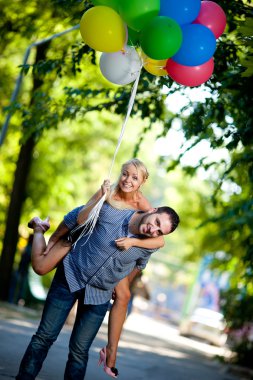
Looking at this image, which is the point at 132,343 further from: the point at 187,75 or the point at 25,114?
the point at 187,75

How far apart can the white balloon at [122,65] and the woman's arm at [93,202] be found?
42.4 inches

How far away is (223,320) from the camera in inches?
551

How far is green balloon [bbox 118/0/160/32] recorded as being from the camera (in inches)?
180

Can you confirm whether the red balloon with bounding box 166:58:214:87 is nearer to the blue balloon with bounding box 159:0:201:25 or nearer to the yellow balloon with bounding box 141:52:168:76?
the yellow balloon with bounding box 141:52:168:76

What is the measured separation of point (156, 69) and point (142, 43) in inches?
23.6

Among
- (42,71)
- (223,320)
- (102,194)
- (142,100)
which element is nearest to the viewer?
(102,194)

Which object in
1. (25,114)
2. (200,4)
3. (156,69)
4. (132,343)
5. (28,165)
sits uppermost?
(200,4)

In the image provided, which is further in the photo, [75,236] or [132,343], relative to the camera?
[132,343]

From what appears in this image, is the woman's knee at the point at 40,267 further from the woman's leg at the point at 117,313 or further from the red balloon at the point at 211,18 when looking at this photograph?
the red balloon at the point at 211,18

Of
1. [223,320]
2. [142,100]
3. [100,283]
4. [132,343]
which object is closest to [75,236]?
[100,283]

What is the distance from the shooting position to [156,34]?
460 centimetres

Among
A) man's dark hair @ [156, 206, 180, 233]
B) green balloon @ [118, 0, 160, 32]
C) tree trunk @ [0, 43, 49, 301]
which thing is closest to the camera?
green balloon @ [118, 0, 160, 32]

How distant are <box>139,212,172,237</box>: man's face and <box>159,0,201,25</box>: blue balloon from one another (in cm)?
148

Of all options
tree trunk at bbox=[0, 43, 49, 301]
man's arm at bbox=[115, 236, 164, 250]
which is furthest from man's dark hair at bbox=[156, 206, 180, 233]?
tree trunk at bbox=[0, 43, 49, 301]
